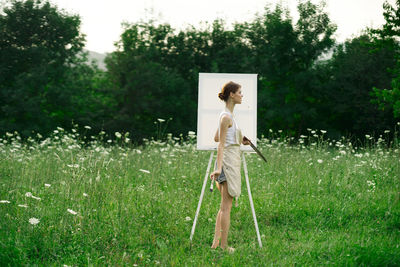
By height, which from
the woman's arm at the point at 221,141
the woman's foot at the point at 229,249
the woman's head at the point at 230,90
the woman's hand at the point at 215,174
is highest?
the woman's head at the point at 230,90

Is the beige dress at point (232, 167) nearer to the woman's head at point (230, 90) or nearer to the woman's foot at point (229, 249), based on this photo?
the woman's head at point (230, 90)

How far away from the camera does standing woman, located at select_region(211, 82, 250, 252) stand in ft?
14.5

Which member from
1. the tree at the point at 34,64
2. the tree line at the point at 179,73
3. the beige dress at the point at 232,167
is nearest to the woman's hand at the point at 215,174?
the beige dress at the point at 232,167

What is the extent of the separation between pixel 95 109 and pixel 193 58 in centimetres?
727

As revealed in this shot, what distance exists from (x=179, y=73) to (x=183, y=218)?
19.7 metres

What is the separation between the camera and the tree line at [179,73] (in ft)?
69.8

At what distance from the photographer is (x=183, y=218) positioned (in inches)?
217

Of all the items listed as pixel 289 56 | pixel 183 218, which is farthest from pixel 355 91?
pixel 183 218

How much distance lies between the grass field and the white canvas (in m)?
1.02

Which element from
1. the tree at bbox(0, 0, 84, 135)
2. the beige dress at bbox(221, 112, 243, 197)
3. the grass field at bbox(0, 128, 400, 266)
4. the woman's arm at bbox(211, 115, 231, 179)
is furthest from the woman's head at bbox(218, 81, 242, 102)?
the tree at bbox(0, 0, 84, 135)

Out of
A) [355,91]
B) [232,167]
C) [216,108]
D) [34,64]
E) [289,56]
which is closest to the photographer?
[232,167]

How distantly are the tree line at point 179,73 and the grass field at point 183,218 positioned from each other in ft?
45.2

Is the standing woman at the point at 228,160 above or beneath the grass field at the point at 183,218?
above

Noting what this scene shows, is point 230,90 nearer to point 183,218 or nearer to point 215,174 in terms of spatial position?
A: point 215,174
